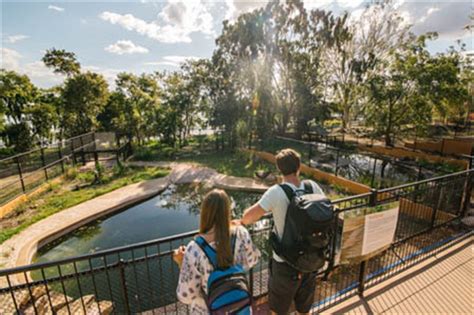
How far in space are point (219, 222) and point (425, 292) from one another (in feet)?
8.61

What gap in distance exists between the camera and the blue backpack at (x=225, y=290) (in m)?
1.07

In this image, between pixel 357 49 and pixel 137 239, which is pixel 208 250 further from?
pixel 357 49

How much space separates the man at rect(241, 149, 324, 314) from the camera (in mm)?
1448

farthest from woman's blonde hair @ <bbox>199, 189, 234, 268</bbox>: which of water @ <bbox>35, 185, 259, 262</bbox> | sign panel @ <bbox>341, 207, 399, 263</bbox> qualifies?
water @ <bbox>35, 185, 259, 262</bbox>

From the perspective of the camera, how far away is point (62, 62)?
12555mm

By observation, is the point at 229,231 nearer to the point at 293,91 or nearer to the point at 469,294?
the point at 469,294

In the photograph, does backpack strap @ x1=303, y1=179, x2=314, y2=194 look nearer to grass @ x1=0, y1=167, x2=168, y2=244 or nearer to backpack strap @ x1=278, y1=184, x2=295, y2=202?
backpack strap @ x1=278, y1=184, x2=295, y2=202

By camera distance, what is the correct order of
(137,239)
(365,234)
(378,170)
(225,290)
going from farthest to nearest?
1. (378,170)
2. (137,239)
3. (365,234)
4. (225,290)

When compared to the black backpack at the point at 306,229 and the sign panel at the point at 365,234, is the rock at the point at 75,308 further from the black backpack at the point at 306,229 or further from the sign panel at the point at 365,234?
the sign panel at the point at 365,234

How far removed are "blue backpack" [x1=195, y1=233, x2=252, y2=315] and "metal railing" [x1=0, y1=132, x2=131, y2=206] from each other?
25.4 ft

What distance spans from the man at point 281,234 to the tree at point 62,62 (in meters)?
15.4

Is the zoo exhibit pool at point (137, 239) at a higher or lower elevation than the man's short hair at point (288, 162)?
lower

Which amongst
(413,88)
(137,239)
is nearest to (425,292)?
(137,239)

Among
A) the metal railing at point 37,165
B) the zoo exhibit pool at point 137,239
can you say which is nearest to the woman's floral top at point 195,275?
the zoo exhibit pool at point 137,239
